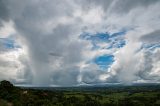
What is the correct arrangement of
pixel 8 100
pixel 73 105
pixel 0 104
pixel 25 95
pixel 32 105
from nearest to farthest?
pixel 0 104 < pixel 8 100 < pixel 32 105 < pixel 25 95 < pixel 73 105

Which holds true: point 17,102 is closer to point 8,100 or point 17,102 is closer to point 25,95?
point 8,100

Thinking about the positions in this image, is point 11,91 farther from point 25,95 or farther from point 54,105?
point 54,105

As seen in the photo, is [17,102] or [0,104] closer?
[0,104]

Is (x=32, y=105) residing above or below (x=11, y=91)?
below

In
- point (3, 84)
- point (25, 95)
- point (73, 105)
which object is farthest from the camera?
point (73, 105)

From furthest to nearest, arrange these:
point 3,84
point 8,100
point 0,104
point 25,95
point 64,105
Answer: point 64,105
point 25,95
point 3,84
point 8,100
point 0,104

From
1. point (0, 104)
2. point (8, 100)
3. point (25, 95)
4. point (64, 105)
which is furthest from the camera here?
point (64, 105)

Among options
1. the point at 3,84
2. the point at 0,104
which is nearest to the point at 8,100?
the point at 0,104

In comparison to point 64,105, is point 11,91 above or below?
above

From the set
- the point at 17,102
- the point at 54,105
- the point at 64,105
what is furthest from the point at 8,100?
the point at 64,105

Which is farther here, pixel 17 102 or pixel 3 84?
pixel 3 84
